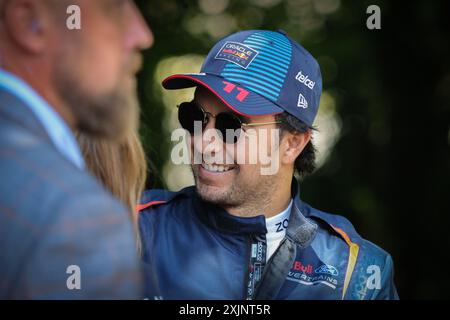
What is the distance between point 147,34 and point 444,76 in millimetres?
4739

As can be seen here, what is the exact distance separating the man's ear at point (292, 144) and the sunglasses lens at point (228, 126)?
0.31m

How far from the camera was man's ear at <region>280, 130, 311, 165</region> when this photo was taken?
285cm

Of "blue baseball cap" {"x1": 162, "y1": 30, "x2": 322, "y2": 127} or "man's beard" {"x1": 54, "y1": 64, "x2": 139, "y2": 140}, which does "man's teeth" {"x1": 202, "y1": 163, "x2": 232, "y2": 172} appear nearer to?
"blue baseball cap" {"x1": 162, "y1": 30, "x2": 322, "y2": 127}

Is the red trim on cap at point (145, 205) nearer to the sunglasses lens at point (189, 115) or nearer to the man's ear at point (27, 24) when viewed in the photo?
the sunglasses lens at point (189, 115)

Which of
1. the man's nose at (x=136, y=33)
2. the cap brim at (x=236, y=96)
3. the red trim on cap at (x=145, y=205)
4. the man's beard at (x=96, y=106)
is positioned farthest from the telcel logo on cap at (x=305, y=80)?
the man's beard at (x=96, y=106)

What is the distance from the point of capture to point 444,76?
227 inches

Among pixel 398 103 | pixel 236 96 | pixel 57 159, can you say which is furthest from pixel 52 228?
pixel 398 103

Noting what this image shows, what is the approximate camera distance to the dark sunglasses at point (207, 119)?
2.63m

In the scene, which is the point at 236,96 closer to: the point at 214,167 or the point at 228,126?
the point at 228,126

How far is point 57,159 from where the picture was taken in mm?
1214

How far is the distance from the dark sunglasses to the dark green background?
2.46 metres

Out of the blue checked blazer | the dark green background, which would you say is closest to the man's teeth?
the blue checked blazer

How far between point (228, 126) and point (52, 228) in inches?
62.5
